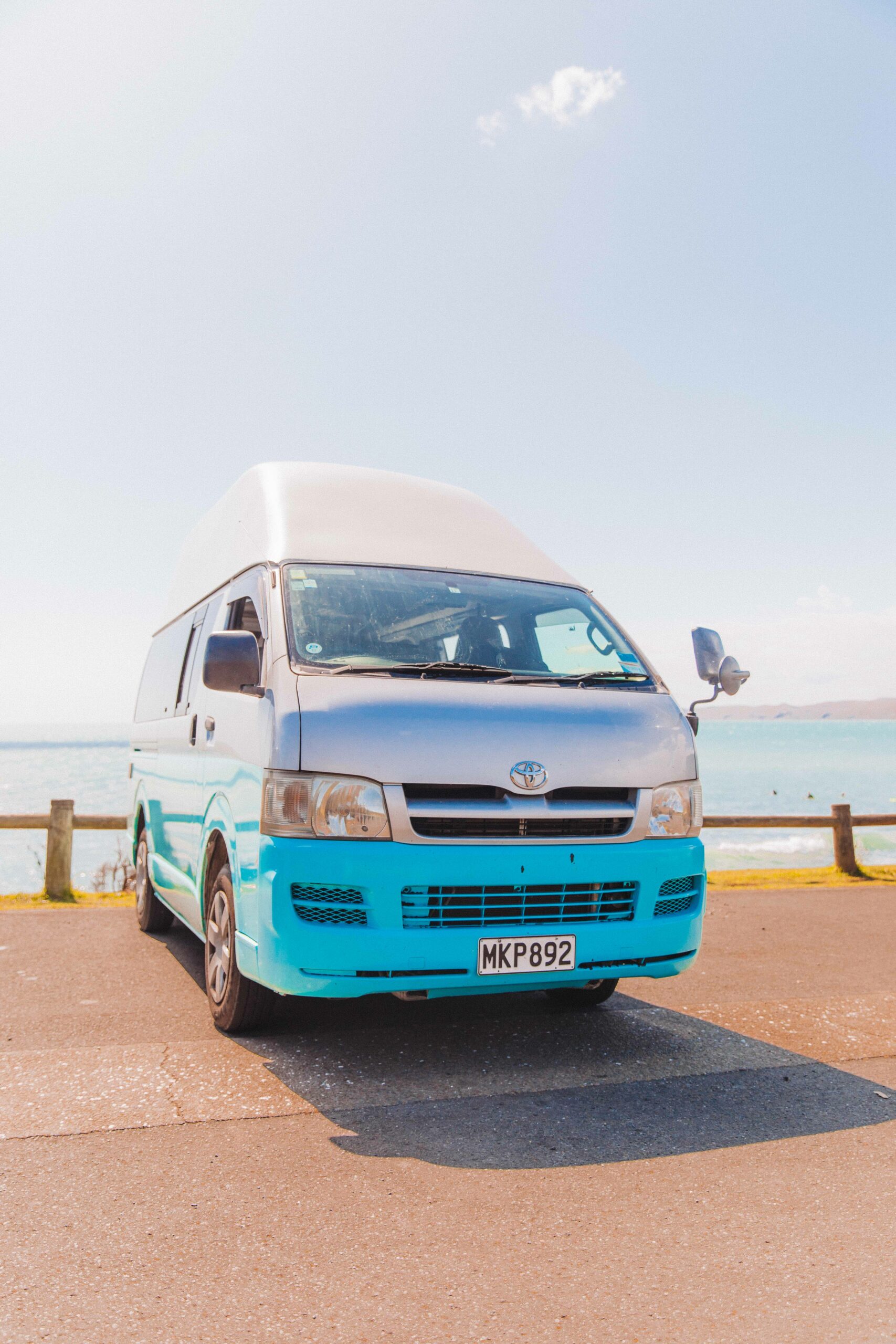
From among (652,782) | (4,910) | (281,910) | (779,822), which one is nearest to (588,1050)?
(652,782)

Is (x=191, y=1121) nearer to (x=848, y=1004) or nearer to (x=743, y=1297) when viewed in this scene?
(x=743, y=1297)

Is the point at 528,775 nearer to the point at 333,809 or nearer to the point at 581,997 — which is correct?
the point at 333,809

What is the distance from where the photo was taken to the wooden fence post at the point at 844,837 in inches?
→ 431

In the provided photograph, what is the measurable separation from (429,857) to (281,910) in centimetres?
62

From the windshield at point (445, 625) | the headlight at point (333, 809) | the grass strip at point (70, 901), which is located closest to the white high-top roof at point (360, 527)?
the windshield at point (445, 625)

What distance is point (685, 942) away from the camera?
4492 mm

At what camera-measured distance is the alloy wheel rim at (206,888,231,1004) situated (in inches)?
184

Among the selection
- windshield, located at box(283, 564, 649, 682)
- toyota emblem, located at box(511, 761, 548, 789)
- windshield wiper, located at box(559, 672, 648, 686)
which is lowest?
toyota emblem, located at box(511, 761, 548, 789)

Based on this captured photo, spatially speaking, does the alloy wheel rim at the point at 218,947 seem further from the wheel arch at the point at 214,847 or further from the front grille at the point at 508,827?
the front grille at the point at 508,827

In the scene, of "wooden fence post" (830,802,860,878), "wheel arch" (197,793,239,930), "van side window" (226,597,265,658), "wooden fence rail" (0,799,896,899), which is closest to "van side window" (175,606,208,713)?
"van side window" (226,597,265,658)

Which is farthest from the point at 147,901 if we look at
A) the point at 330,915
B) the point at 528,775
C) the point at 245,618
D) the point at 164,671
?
the point at 528,775

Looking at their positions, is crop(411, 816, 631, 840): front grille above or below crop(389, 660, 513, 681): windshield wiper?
below

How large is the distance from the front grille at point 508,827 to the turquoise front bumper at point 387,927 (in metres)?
0.05

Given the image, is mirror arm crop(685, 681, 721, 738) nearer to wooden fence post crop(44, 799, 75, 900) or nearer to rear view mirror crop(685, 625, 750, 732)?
rear view mirror crop(685, 625, 750, 732)
